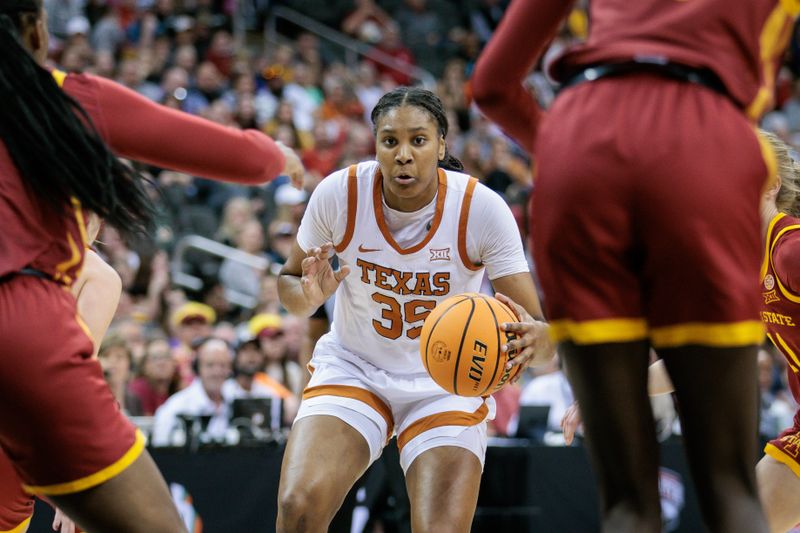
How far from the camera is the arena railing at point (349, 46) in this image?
55.1ft

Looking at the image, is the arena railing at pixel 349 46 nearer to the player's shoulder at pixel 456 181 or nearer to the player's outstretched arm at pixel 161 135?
the player's shoulder at pixel 456 181

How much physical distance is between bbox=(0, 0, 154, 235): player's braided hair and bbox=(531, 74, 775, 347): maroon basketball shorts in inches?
44.8

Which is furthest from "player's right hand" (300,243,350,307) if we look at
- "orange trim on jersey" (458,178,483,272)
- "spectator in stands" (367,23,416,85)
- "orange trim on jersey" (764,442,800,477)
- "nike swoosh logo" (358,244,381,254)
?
"spectator in stands" (367,23,416,85)

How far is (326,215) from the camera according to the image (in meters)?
4.87

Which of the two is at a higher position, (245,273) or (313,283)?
(313,283)

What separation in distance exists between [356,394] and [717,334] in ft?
8.02

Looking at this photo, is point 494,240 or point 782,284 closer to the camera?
point 782,284

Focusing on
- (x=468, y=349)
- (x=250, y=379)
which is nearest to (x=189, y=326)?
(x=250, y=379)

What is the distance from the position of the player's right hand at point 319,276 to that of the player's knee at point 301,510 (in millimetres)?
821

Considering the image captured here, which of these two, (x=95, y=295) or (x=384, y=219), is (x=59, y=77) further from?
(x=384, y=219)

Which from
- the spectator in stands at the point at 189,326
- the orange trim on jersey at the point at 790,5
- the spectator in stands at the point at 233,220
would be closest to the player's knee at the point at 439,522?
the orange trim on jersey at the point at 790,5

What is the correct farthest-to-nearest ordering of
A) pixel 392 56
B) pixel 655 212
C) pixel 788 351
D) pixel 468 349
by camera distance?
pixel 392 56 < pixel 788 351 < pixel 468 349 < pixel 655 212

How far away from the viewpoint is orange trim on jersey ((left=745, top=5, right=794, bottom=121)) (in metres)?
2.55

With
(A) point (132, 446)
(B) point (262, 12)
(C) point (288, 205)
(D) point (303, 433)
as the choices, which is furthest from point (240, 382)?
(B) point (262, 12)
